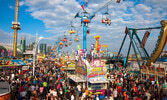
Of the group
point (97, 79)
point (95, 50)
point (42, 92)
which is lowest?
point (42, 92)

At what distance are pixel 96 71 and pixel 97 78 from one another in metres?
0.57

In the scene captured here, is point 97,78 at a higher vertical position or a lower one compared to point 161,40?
lower

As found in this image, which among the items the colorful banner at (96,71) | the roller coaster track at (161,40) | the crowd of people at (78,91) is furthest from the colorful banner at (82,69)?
the roller coaster track at (161,40)

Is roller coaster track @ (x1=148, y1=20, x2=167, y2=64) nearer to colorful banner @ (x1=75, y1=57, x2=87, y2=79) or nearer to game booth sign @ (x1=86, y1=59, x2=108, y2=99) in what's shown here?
game booth sign @ (x1=86, y1=59, x2=108, y2=99)

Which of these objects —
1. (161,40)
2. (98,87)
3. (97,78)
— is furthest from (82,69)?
(161,40)

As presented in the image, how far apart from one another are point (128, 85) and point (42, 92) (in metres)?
6.81

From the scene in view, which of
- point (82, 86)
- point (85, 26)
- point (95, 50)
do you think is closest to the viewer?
point (82, 86)

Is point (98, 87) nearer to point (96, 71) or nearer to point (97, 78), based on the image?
point (97, 78)

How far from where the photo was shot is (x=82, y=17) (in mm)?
→ 24578

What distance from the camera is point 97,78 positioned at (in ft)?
36.3

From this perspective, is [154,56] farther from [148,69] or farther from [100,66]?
[100,66]

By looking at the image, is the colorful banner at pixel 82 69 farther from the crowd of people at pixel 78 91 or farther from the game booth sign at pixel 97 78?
the crowd of people at pixel 78 91

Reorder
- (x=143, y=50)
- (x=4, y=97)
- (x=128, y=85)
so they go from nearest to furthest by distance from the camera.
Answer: (x=4, y=97) → (x=128, y=85) → (x=143, y=50)

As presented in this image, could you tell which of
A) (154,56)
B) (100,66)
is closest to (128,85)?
(100,66)
